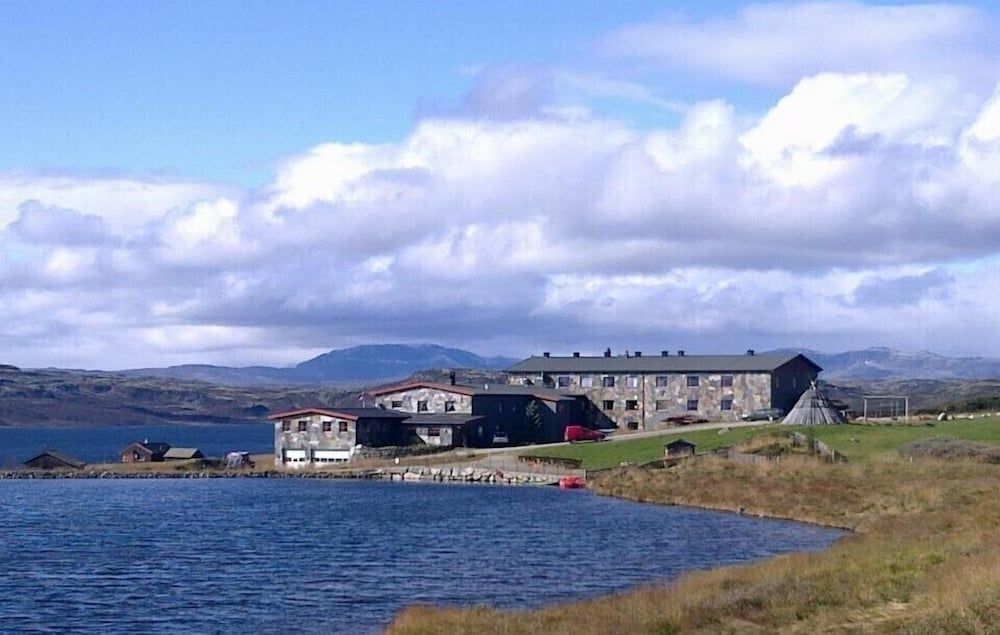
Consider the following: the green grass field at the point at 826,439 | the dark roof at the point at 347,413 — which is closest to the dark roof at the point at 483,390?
the dark roof at the point at 347,413

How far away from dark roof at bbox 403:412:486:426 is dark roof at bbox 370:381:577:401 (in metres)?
1.85

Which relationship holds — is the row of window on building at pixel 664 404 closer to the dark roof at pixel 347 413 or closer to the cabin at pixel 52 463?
the dark roof at pixel 347 413

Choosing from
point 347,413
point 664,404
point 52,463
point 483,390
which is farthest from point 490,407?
point 52,463

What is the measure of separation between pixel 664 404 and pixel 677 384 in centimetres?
207

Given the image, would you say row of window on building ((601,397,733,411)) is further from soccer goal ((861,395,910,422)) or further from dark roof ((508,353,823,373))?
soccer goal ((861,395,910,422))

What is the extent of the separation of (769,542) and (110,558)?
82.6ft

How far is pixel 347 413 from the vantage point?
4053 inches

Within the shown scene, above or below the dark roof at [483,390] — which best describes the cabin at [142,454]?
below

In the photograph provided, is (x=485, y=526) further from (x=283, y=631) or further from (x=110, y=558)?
(x=283, y=631)

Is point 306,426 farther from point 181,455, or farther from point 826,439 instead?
→ point 826,439

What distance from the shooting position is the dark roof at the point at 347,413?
10306 centimetres

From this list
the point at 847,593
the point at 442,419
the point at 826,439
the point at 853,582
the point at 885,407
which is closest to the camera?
the point at 847,593

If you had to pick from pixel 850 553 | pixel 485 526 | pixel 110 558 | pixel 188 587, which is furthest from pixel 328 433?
pixel 850 553

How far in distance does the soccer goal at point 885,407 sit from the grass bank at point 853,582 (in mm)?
42873
